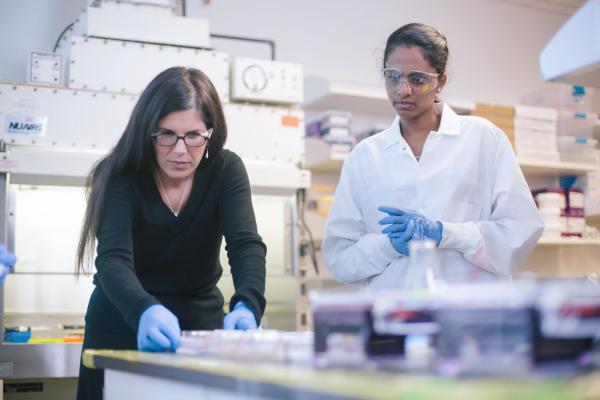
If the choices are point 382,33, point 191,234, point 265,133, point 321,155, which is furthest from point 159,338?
point 382,33

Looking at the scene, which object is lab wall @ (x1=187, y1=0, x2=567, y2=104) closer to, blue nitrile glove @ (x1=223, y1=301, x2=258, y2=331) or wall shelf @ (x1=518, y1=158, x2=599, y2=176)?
wall shelf @ (x1=518, y1=158, x2=599, y2=176)

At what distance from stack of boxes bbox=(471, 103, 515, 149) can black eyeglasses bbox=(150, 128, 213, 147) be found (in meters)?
2.56

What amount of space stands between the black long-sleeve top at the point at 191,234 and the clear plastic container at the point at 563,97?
3.02m

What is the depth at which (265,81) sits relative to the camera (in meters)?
2.76

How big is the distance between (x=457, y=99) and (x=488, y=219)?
6.74 ft

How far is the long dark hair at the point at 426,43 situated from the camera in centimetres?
166

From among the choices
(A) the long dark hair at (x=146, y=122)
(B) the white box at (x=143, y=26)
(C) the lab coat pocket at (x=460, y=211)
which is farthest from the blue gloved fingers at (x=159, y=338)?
(B) the white box at (x=143, y=26)

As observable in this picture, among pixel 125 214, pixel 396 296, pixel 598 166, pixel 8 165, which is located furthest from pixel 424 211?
pixel 598 166

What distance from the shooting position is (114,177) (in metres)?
1.42

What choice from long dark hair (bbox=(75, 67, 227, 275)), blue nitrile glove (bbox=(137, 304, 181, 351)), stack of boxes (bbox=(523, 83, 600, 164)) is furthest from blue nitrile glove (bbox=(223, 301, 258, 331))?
stack of boxes (bbox=(523, 83, 600, 164))

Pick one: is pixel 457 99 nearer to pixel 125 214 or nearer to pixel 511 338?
pixel 125 214

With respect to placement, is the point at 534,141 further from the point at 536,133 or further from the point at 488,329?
the point at 488,329

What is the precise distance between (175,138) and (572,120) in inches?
127

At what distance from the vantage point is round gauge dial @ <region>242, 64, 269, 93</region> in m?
2.73
